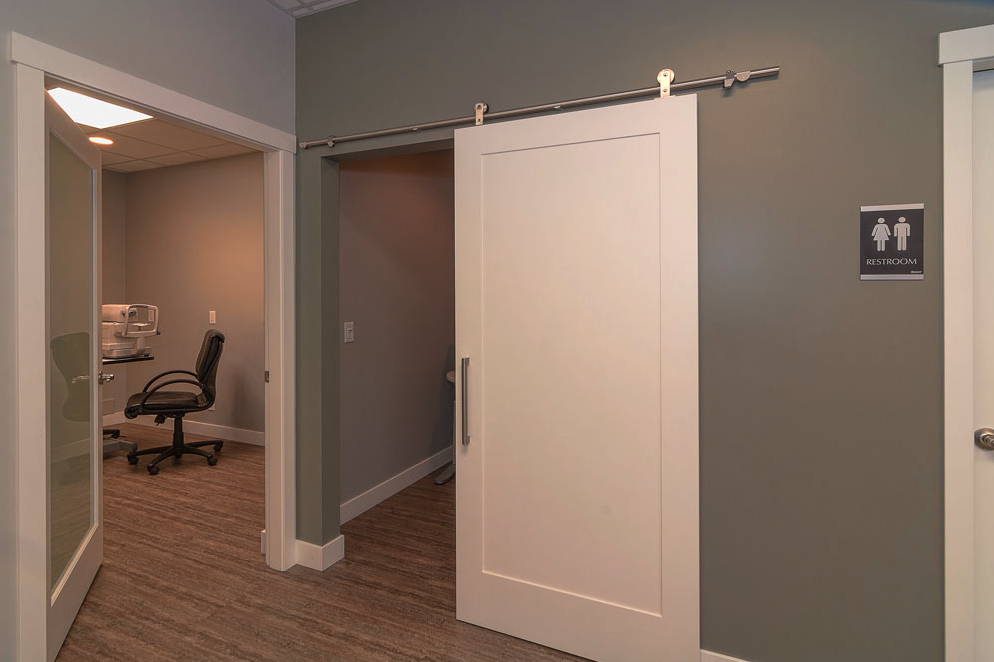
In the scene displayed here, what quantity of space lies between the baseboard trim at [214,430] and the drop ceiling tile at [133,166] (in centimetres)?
→ 254

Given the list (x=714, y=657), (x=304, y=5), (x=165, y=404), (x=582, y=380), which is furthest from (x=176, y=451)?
(x=714, y=657)

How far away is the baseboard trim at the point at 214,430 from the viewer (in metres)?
5.06

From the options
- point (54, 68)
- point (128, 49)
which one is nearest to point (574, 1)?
point (128, 49)

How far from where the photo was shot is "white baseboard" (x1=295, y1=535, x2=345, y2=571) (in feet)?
8.69

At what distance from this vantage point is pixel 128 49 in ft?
6.46

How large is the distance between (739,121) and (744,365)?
828 mm

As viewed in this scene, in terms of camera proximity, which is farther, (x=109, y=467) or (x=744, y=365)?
(x=109, y=467)

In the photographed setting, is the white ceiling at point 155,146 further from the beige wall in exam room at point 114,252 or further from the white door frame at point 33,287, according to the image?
the white door frame at point 33,287

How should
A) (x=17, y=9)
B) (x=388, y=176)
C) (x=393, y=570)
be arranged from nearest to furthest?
(x=17, y=9)
(x=393, y=570)
(x=388, y=176)

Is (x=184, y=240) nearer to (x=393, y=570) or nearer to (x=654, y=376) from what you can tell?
(x=393, y=570)

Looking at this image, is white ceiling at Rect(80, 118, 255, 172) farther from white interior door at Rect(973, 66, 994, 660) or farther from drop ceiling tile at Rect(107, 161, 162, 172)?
white interior door at Rect(973, 66, 994, 660)

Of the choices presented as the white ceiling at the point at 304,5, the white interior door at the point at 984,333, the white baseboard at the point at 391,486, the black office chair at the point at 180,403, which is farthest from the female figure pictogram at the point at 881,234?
the black office chair at the point at 180,403

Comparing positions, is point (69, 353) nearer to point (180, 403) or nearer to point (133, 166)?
point (180, 403)

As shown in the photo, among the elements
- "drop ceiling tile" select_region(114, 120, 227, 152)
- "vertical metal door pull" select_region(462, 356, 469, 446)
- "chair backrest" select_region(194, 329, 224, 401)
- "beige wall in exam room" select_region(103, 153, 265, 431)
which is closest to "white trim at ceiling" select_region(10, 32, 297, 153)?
"vertical metal door pull" select_region(462, 356, 469, 446)
